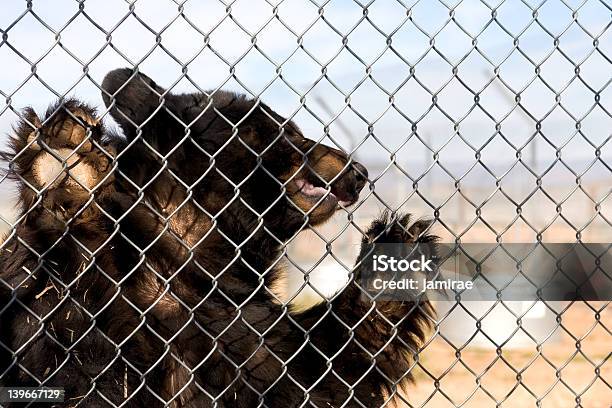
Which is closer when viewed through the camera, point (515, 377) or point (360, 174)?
point (360, 174)

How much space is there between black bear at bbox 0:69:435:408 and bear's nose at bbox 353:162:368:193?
0.5 inches

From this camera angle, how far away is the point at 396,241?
175 inches

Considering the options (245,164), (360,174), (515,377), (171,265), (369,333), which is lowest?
(171,265)

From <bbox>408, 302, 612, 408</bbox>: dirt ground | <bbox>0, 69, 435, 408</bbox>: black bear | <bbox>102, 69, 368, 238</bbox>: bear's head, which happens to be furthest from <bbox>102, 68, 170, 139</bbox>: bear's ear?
<bbox>408, 302, 612, 408</bbox>: dirt ground

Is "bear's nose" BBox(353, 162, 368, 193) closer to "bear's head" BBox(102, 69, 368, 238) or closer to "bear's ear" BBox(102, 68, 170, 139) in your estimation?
"bear's head" BBox(102, 69, 368, 238)

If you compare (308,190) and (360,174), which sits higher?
(360,174)

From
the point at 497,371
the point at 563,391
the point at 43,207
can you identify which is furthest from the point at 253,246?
the point at 497,371

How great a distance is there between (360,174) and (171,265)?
1.11 meters

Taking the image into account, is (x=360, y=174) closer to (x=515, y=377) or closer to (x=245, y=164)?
(x=245, y=164)

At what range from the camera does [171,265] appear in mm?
4086

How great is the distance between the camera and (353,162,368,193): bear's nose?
164 inches

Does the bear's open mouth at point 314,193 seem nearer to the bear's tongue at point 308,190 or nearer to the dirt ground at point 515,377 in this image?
the bear's tongue at point 308,190

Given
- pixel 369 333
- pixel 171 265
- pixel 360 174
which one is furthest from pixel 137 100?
pixel 369 333

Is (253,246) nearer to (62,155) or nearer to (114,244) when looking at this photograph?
(114,244)
